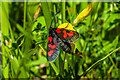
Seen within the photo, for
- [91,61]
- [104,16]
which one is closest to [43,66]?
[91,61]

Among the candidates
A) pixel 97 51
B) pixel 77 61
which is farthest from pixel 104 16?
pixel 77 61

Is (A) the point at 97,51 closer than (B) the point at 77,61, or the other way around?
(B) the point at 77,61

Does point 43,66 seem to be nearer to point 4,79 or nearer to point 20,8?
point 4,79

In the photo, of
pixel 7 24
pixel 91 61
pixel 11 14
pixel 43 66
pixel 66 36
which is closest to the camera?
pixel 66 36

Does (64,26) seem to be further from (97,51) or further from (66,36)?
(97,51)

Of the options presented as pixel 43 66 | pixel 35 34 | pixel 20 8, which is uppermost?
pixel 20 8

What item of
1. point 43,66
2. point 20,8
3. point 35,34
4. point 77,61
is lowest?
point 43,66

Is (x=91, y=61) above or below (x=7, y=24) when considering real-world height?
below

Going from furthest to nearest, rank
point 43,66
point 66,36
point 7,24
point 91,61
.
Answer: point 43,66 < point 91,61 < point 7,24 < point 66,36

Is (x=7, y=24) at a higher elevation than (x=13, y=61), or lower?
higher
